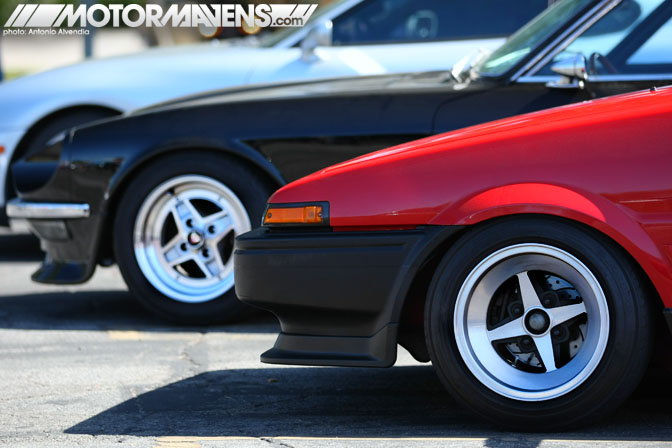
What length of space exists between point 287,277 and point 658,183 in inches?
47.9

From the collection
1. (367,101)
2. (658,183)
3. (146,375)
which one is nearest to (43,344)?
(146,375)

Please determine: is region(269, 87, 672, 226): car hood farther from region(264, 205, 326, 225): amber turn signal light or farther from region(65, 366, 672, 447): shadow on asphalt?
region(65, 366, 672, 447): shadow on asphalt

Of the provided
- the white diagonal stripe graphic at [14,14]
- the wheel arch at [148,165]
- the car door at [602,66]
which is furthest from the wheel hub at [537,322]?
the white diagonal stripe graphic at [14,14]

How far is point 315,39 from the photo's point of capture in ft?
23.8

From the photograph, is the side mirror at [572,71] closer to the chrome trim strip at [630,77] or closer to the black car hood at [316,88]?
the chrome trim strip at [630,77]

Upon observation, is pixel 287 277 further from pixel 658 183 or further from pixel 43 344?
pixel 43 344

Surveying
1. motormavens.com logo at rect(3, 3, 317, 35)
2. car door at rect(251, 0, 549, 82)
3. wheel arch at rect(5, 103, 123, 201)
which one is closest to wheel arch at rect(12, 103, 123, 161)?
wheel arch at rect(5, 103, 123, 201)

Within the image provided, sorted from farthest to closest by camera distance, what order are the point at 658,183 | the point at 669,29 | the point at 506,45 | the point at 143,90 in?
1. the point at 143,90
2. the point at 506,45
3. the point at 669,29
4. the point at 658,183

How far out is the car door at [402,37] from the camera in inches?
288

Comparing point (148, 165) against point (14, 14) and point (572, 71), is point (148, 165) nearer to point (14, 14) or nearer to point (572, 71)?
point (572, 71)

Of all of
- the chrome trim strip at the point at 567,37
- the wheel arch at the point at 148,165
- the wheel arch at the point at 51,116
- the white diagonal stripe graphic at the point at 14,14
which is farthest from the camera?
the white diagonal stripe graphic at the point at 14,14

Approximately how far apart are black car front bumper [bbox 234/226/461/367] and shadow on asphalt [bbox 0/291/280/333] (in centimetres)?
171

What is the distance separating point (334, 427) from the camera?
12.9 feet

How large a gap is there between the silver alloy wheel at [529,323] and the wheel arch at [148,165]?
6.47ft
